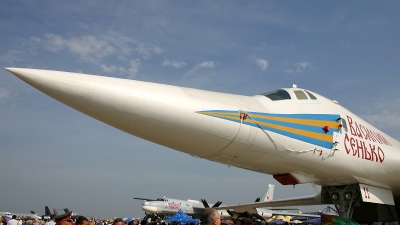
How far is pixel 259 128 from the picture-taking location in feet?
23.0

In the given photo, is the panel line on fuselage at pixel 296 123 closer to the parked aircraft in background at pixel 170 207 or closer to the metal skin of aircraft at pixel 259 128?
the metal skin of aircraft at pixel 259 128

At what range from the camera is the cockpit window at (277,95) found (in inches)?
318

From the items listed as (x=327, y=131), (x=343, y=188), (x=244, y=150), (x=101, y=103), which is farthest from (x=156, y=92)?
(x=343, y=188)

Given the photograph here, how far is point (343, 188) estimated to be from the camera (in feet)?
32.4

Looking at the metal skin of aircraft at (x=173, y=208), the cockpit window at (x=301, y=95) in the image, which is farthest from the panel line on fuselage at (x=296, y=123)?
the metal skin of aircraft at (x=173, y=208)

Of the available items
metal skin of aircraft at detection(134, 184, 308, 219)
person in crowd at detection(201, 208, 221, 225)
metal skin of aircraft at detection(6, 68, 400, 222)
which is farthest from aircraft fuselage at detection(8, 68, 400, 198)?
metal skin of aircraft at detection(134, 184, 308, 219)

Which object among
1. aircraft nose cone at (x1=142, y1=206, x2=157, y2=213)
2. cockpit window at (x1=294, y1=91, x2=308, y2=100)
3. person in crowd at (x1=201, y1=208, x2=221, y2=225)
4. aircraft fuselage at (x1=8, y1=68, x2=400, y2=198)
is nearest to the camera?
person in crowd at (x1=201, y1=208, x2=221, y2=225)

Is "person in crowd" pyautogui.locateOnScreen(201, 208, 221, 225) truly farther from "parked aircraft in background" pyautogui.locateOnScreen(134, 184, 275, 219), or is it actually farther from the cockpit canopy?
"parked aircraft in background" pyautogui.locateOnScreen(134, 184, 275, 219)

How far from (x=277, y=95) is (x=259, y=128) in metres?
1.45

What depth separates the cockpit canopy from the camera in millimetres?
8115

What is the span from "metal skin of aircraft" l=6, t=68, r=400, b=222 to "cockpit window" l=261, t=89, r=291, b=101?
2 cm

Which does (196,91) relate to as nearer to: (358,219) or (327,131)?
(327,131)

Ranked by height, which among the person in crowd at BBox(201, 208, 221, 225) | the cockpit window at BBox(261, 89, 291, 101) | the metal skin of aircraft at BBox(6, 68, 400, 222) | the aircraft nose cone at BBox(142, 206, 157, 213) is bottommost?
the aircraft nose cone at BBox(142, 206, 157, 213)

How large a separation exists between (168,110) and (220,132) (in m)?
1.03
